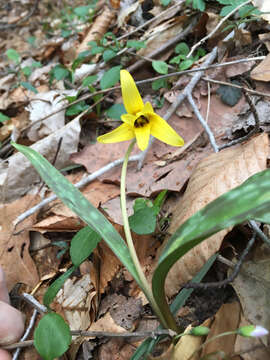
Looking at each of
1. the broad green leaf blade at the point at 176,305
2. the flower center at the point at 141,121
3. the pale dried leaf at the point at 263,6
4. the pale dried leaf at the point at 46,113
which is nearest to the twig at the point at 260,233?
the broad green leaf blade at the point at 176,305

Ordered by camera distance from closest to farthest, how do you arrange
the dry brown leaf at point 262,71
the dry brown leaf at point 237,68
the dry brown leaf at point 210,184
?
the dry brown leaf at point 210,184 < the dry brown leaf at point 262,71 < the dry brown leaf at point 237,68

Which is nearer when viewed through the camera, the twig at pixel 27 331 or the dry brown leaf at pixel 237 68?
the twig at pixel 27 331

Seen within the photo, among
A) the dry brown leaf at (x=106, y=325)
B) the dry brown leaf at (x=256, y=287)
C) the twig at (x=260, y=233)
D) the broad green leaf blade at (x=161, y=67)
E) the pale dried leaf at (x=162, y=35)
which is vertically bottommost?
the dry brown leaf at (x=106, y=325)

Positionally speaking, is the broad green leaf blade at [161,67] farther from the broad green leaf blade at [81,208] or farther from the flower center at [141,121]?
the broad green leaf blade at [81,208]

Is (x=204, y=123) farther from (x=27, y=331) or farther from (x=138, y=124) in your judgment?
(x=27, y=331)

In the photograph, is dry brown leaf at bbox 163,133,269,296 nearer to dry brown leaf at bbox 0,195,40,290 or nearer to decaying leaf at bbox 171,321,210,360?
decaying leaf at bbox 171,321,210,360

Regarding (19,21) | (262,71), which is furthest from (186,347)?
(19,21)
